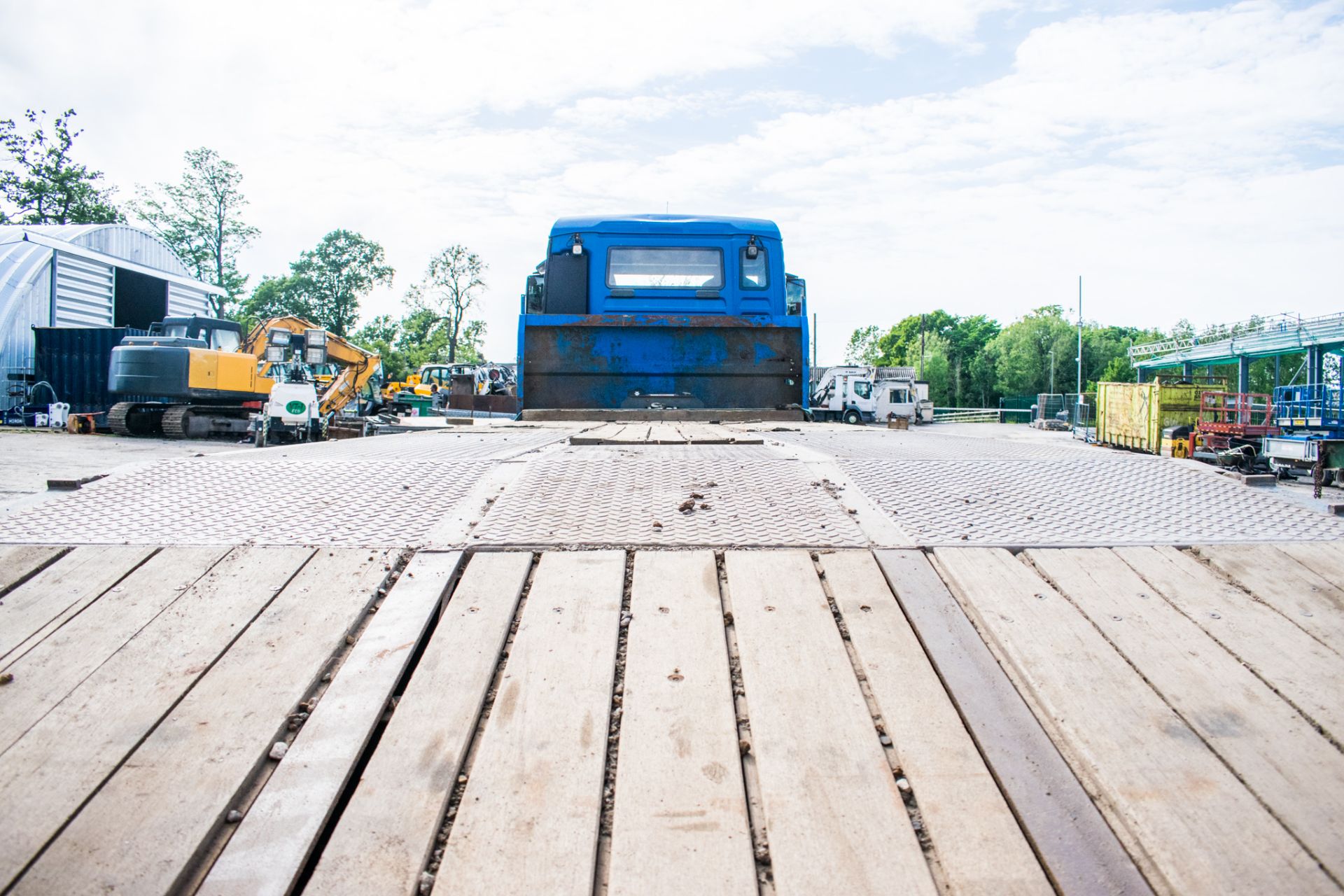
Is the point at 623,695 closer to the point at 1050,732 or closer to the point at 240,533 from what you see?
the point at 1050,732

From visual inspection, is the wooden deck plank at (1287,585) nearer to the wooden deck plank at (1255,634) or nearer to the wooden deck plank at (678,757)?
the wooden deck plank at (1255,634)

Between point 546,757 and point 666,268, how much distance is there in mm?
7371

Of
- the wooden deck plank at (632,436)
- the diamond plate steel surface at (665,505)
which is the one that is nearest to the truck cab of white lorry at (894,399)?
the wooden deck plank at (632,436)

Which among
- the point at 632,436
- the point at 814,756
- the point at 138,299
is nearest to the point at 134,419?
the point at 138,299

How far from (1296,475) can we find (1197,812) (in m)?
17.5

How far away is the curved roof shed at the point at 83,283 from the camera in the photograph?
23047 mm

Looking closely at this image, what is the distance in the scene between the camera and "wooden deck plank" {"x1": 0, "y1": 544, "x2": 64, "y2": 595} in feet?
8.89

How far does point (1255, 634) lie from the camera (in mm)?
2527

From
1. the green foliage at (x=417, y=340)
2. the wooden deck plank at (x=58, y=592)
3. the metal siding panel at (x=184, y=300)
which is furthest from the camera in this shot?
the green foliage at (x=417, y=340)

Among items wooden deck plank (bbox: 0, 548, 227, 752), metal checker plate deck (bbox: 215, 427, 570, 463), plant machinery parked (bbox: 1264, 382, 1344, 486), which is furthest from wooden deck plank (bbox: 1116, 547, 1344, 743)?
plant machinery parked (bbox: 1264, 382, 1344, 486)

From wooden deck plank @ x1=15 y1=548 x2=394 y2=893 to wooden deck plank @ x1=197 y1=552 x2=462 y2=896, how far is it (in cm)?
7

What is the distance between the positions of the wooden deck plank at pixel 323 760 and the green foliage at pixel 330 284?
71031mm

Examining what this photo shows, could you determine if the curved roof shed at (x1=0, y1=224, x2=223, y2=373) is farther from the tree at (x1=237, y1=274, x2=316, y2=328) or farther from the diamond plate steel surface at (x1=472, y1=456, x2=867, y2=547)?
the tree at (x1=237, y1=274, x2=316, y2=328)

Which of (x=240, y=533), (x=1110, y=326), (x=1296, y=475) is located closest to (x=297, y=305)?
(x=1296, y=475)
